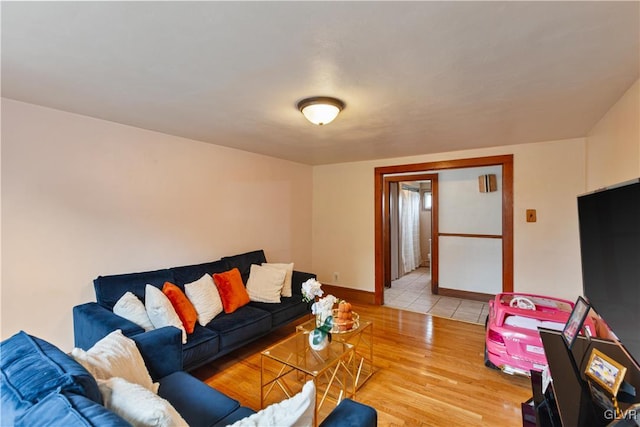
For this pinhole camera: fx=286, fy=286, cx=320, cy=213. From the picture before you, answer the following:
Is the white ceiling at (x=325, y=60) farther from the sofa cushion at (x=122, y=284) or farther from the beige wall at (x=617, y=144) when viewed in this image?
the sofa cushion at (x=122, y=284)

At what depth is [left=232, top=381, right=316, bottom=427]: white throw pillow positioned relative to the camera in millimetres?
946

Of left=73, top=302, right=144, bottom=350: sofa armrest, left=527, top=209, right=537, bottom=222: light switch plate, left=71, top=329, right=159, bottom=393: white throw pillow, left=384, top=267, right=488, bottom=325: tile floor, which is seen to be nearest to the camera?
left=71, top=329, right=159, bottom=393: white throw pillow

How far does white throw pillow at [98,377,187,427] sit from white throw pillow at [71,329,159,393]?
0.63ft

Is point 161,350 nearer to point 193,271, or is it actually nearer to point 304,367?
point 304,367

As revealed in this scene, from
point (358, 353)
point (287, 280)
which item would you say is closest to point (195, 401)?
point (358, 353)

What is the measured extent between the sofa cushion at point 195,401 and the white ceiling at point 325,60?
1.84 m

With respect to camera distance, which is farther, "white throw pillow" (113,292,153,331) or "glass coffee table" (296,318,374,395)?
"glass coffee table" (296,318,374,395)

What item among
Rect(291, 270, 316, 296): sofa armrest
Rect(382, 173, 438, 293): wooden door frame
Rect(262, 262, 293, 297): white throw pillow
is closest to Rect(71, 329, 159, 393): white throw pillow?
Rect(262, 262, 293, 297): white throw pillow

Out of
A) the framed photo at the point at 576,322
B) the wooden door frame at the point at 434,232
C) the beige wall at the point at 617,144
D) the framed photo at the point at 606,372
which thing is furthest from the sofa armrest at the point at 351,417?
the wooden door frame at the point at 434,232

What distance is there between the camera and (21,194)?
2158 mm

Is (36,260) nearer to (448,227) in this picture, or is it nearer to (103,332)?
(103,332)

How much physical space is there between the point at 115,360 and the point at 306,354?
1.30m

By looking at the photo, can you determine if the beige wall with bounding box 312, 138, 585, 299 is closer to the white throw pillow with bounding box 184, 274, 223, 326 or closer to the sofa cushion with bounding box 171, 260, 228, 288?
the sofa cushion with bounding box 171, 260, 228, 288

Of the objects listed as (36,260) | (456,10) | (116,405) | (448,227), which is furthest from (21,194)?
(448,227)
